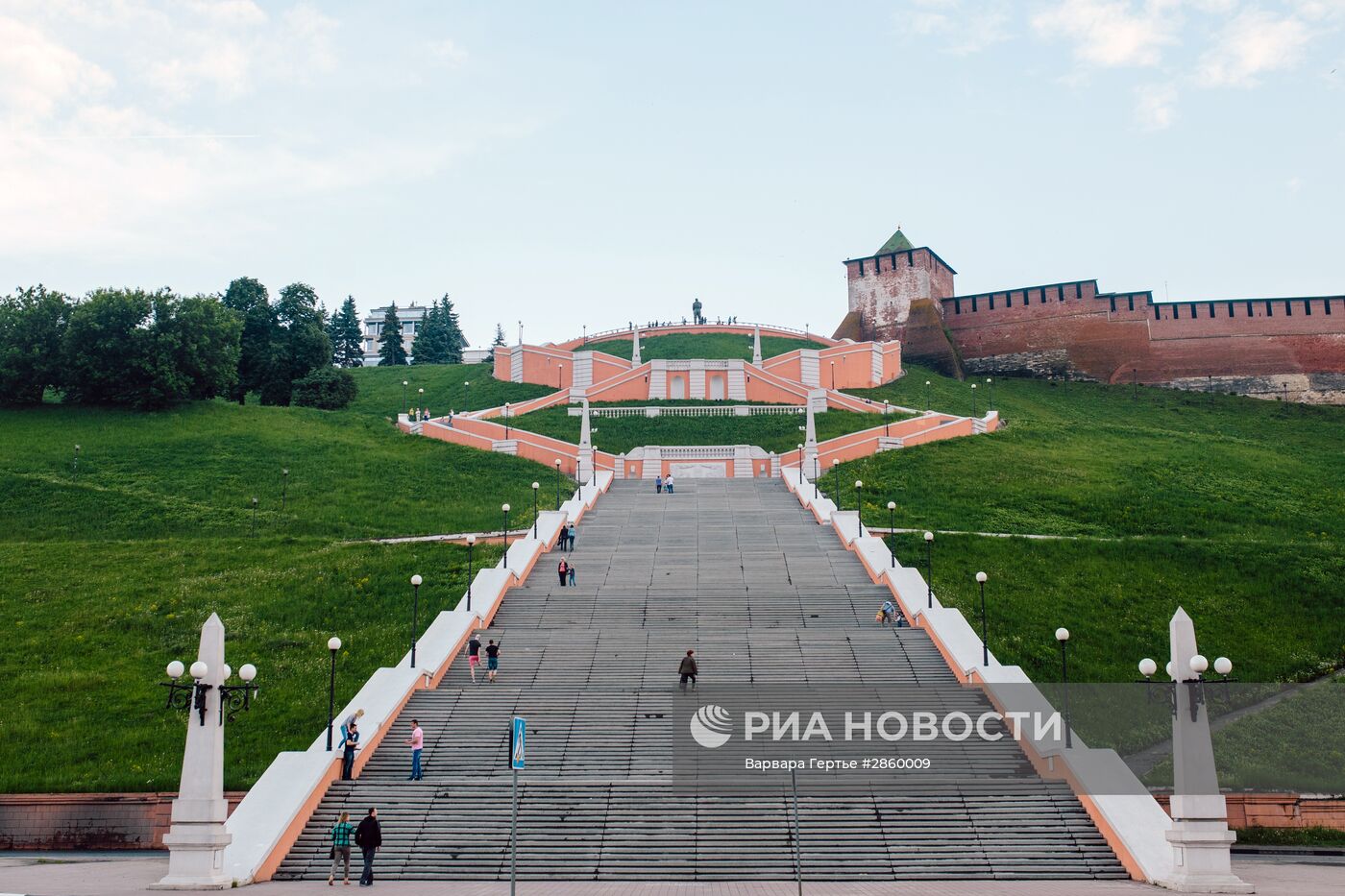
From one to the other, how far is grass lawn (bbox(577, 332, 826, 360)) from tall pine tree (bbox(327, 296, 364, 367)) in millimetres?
25316

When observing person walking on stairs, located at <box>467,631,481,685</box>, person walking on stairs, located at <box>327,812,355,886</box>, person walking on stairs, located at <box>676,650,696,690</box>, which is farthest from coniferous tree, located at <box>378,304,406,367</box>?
person walking on stairs, located at <box>327,812,355,886</box>

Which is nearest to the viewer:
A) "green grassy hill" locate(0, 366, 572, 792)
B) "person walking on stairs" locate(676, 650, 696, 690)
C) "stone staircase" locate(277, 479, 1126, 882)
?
"stone staircase" locate(277, 479, 1126, 882)

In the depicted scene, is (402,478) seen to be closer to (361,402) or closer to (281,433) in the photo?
A: (281,433)

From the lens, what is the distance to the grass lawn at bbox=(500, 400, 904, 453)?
49.1m

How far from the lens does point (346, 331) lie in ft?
291

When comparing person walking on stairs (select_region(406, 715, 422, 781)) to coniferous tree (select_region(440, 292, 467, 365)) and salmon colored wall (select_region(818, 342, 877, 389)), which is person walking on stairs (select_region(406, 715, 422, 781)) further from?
coniferous tree (select_region(440, 292, 467, 365))

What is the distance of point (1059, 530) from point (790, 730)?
62.2 feet

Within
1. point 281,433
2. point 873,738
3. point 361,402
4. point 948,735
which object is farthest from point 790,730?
point 361,402

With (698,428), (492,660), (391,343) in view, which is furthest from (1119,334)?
(492,660)

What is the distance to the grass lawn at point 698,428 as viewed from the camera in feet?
161

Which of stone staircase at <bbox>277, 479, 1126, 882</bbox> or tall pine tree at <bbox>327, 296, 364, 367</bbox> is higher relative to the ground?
tall pine tree at <bbox>327, 296, 364, 367</bbox>

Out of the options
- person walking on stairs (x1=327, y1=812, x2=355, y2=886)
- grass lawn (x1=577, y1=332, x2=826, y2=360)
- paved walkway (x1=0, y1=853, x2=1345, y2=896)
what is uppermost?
grass lawn (x1=577, y1=332, x2=826, y2=360)

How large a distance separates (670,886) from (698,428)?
38.9 m

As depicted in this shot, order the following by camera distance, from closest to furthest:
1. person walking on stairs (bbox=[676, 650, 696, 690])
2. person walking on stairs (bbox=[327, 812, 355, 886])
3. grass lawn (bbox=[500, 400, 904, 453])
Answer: person walking on stairs (bbox=[327, 812, 355, 886]) < person walking on stairs (bbox=[676, 650, 696, 690]) < grass lawn (bbox=[500, 400, 904, 453])
